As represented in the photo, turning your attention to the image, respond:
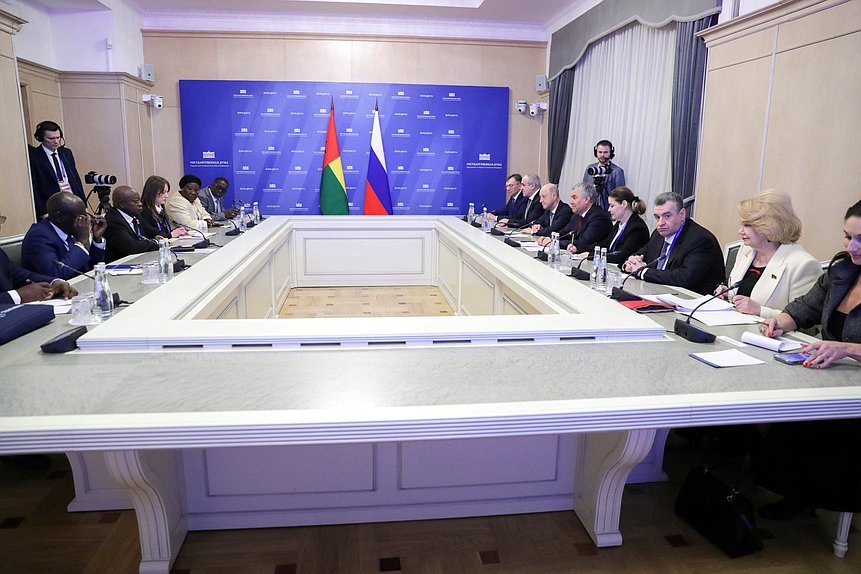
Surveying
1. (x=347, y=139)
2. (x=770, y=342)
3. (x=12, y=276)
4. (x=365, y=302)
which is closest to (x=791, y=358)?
(x=770, y=342)

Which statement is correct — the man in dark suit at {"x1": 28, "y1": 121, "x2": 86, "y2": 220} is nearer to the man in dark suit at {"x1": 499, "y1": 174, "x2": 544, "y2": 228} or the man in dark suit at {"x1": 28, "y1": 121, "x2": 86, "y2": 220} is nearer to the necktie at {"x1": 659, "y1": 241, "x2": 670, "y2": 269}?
the man in dark suit at {"x1": 499, "y1": 174, "x2": 544, "y2": 228}

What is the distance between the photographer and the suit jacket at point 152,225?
15.1ft

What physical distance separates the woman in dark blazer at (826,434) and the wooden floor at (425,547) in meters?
0.21

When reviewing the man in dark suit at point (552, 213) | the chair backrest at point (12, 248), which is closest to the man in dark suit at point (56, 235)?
the chair backrest at point (12, 248)

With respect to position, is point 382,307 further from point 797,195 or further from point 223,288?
point 797,195

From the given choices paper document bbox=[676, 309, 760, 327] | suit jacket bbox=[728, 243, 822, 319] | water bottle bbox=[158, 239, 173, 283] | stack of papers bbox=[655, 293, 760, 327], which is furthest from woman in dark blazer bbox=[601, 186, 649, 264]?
water bottle bbox=[158, 239, 173, 283]

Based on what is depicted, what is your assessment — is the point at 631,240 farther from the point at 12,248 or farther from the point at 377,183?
the point at 377,183

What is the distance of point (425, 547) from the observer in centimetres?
206

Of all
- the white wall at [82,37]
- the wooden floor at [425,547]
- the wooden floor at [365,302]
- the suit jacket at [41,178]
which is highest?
the white wall at [82,37]

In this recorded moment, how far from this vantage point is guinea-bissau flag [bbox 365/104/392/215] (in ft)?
26.3

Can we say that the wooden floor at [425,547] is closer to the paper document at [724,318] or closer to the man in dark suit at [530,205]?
the paper document at [724,318]

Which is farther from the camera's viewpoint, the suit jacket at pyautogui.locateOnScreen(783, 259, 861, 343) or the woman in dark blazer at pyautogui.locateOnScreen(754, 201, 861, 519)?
the suit jacket at pyautogui.locateOnScreen(783, 259, 861, 343)

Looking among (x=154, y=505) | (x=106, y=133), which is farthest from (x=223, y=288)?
(x=106, y=133)

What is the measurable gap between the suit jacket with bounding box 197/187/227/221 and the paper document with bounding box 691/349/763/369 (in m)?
5.86
